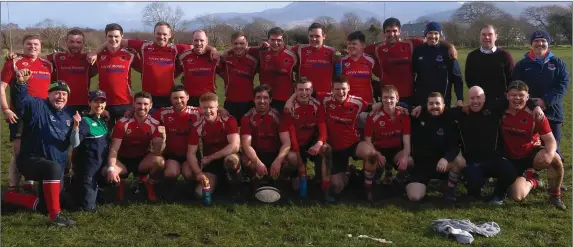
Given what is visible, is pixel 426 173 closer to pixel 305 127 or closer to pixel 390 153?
pixel 390 153

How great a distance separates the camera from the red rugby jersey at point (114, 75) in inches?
270

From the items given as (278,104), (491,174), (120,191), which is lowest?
(120,191)

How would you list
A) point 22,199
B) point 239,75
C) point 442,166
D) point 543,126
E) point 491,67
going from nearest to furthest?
point 22,199
point 543,126
point 442,166
point 491,67
point 239,75

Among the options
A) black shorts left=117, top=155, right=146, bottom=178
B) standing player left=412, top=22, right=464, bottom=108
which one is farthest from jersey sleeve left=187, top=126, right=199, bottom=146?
standing player left=412, top=22, right=464, bottom=108

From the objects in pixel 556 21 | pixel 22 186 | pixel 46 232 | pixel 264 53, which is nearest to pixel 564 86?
pixel 264 53

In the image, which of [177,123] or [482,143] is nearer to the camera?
[482,143]

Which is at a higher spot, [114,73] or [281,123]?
[114,73]

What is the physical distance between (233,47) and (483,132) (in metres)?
3.55

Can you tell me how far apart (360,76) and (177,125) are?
257 centimetres

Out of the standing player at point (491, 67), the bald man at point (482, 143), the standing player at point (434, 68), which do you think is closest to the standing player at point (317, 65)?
the standing player at point (434, 68)

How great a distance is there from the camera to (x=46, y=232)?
16.2ft

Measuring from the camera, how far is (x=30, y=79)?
21.7 ft

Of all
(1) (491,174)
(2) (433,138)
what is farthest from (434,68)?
(1) (491,174)

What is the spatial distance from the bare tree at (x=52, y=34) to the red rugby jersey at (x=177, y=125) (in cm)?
1598
